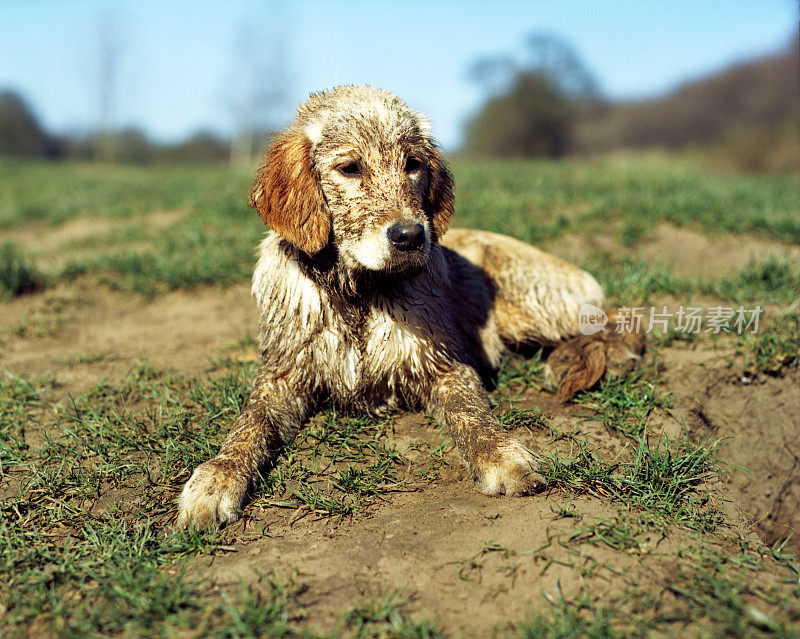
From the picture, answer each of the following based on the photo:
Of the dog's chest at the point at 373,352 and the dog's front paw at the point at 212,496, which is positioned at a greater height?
the dog's chest at the point at 373,352

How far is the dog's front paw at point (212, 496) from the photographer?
2555mm

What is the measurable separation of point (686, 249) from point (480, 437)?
4.54 m

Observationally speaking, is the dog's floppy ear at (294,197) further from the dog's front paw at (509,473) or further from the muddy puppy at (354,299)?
the dog's front paw at (509,473)

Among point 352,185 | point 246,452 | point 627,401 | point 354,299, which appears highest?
point 352,185

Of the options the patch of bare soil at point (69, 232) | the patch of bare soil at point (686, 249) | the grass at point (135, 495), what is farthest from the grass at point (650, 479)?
the patch of bare soil at point (69, 232)

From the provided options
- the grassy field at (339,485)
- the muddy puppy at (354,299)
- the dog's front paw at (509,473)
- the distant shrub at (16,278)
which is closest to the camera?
the grassy field at (339,485)

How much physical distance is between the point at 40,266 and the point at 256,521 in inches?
206

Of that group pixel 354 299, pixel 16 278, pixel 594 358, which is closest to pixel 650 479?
pixel 594 358

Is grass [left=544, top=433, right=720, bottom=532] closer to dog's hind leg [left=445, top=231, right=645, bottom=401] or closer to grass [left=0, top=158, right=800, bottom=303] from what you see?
dog's hind leg [left=445, top=231, right=645, bottom=401]

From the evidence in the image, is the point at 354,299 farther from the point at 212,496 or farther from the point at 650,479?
the point at 650,479

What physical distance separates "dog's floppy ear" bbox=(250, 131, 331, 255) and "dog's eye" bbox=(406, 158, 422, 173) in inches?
19.6

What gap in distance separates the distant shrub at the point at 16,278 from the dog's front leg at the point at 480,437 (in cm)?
446

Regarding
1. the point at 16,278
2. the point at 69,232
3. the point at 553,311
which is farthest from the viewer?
the point at 69,232

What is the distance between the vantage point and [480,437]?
2951 mm
